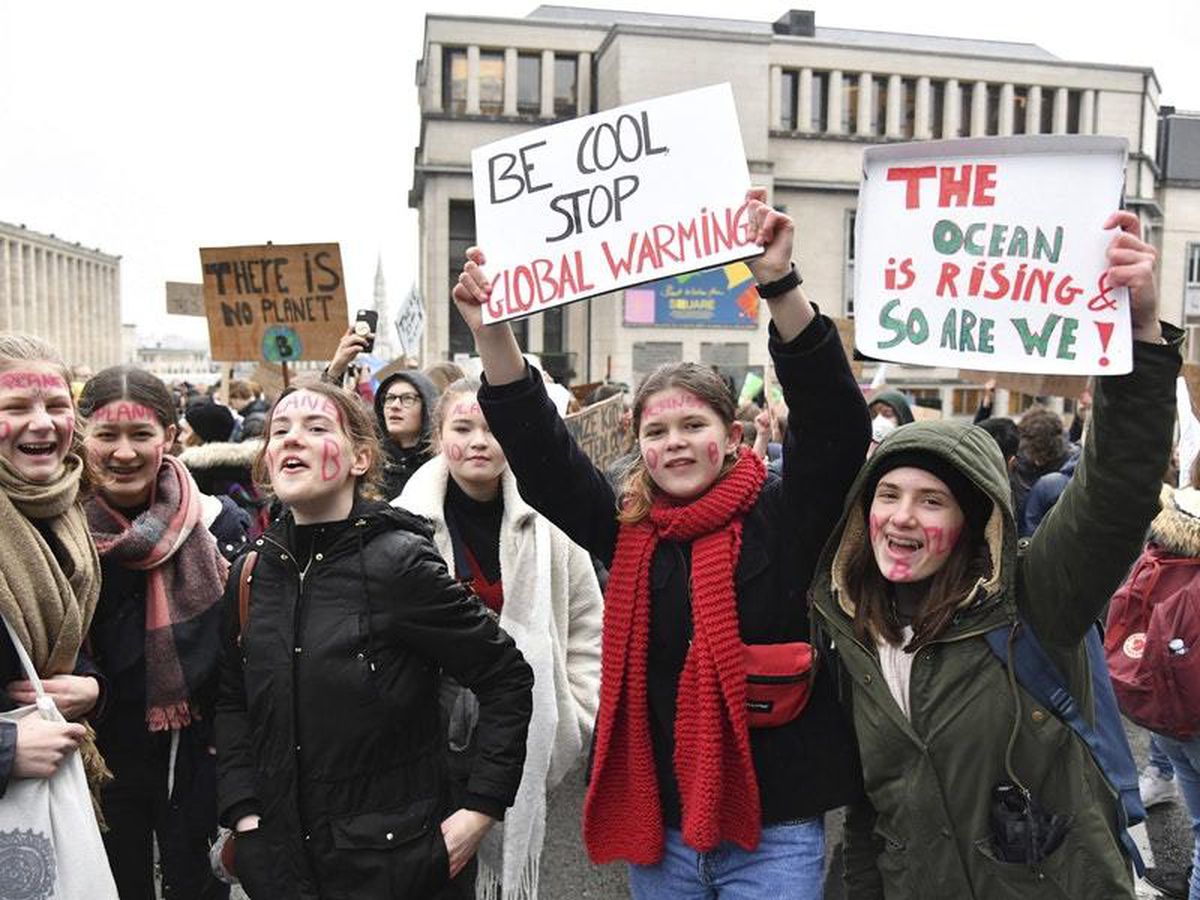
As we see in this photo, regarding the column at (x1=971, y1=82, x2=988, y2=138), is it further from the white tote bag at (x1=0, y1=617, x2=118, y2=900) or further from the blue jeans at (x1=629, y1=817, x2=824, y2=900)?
the white tote bag at (x1=0, y1=617, x2=118, y2=900)

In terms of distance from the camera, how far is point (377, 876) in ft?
7.32

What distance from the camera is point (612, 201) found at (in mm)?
2346

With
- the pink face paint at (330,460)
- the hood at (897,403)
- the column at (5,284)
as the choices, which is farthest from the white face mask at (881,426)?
the column at (5,284)

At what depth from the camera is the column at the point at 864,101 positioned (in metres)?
36.2

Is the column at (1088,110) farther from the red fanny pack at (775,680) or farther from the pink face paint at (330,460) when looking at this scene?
the pink face paint at (330,460)

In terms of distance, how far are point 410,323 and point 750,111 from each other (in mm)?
28344

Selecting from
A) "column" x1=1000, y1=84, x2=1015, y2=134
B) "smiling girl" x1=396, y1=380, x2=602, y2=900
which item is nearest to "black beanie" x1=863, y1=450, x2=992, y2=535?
"smiling girl" x1=396, y1=380, x2=602, y2=900

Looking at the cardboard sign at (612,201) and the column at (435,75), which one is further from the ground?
the column at (435,75)

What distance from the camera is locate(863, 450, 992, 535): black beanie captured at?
2.13 metres

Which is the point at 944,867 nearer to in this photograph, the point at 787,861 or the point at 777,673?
the point at 787,861

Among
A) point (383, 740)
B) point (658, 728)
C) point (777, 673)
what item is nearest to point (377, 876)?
point (383, 740)

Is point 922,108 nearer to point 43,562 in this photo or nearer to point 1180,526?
point 1180,526

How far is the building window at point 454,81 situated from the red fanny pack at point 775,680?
3382cm

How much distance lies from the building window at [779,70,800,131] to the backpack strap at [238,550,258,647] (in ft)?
120
